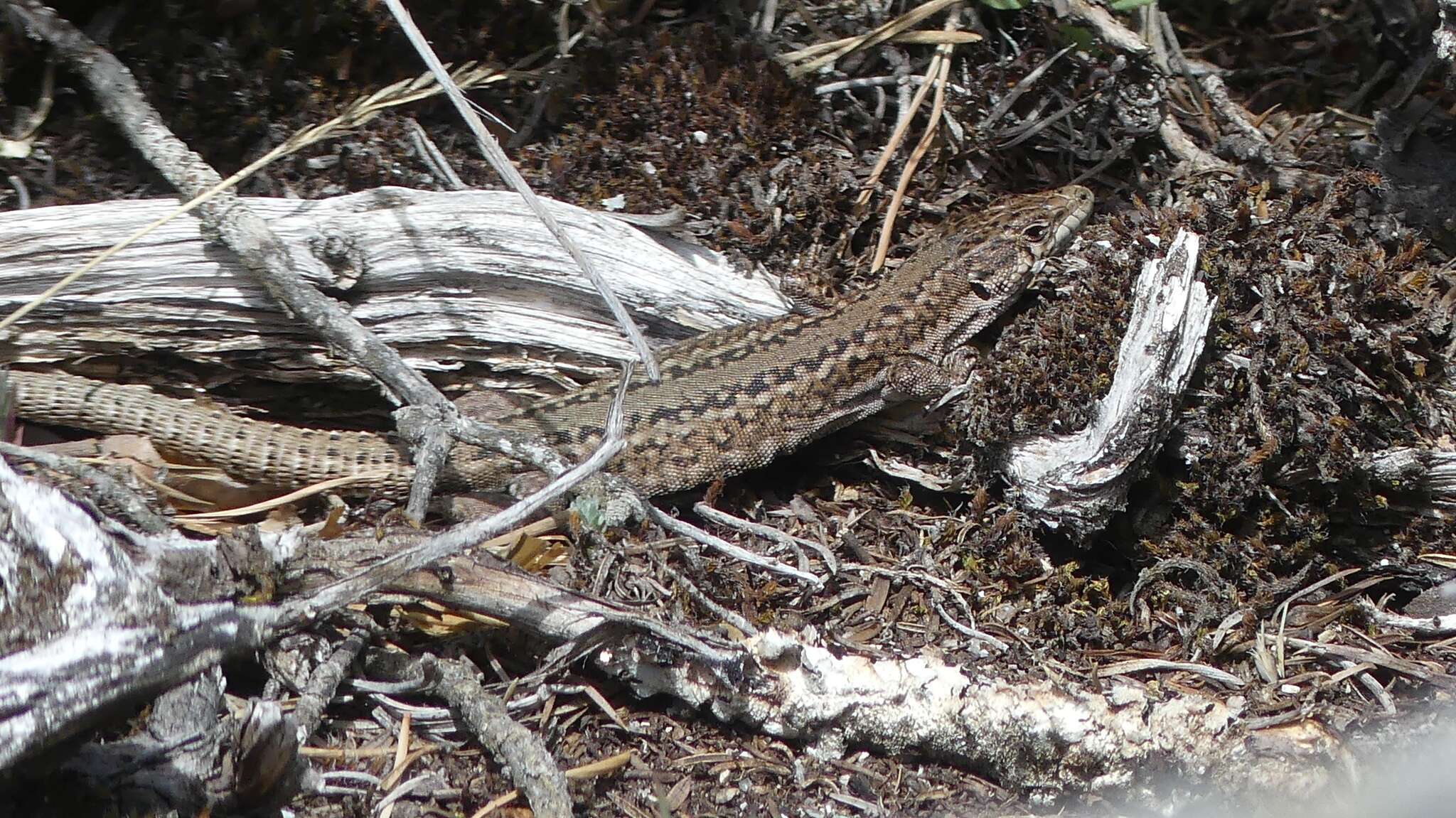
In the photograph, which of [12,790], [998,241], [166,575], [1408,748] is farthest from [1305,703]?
[12,790]

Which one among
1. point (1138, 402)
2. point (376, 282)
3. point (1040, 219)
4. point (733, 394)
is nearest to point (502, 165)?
point (376, 282)

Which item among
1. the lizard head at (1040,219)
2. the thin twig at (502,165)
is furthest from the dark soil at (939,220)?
the thin twig at (502,165)

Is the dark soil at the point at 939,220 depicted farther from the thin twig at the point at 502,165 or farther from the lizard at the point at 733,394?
the thin twig at the point at 502,165

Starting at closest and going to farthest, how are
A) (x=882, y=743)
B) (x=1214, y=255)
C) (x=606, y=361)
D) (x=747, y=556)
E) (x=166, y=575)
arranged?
(x=166, y=575) < (x=882, y=743) < (x=747, y=556) < (x=1214, y=255) < (x=606, y=361)

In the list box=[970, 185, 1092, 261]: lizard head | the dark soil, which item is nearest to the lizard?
box=[970, 185, 1092, 261]: lizard head

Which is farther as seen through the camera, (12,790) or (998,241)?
(998,241)

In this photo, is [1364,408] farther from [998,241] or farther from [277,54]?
[277,54]

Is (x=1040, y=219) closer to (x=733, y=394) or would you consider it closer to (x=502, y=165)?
(x=733, y=394)

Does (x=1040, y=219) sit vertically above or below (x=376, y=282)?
above

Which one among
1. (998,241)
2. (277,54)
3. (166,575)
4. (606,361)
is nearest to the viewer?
(166,575)
